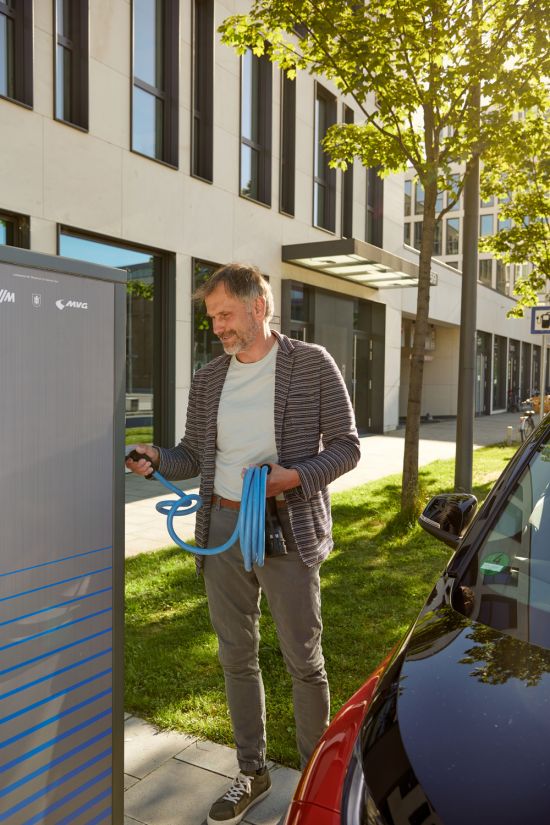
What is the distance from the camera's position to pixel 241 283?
2.61 metres

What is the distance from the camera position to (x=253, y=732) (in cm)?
284

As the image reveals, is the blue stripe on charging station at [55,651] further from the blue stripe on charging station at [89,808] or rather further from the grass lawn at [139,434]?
the grass lawn at [139,434]

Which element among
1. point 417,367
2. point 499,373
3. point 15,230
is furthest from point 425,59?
point 499,373

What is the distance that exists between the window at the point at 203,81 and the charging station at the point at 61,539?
34.7 ft

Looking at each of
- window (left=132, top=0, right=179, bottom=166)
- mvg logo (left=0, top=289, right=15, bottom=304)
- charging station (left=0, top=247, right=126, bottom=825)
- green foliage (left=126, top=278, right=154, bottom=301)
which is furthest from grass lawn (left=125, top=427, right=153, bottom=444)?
mvg logo (left=0, top=289, right=15, bottom=304)

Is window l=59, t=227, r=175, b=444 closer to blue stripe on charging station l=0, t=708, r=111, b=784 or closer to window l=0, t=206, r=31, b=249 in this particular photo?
window l=0, t=206, r=31, b=249

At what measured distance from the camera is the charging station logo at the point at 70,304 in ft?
6.90

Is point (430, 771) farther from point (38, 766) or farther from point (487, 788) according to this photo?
point (38, 766)

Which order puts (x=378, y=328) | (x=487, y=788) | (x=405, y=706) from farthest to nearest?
(x=378, y=328) → (x=405, y=706) → (x=487, y=788)

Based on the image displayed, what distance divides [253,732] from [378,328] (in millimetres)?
17623

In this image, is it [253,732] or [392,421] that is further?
[392,421]

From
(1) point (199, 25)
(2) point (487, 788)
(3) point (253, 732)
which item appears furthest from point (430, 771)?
(1) point (199, 25)

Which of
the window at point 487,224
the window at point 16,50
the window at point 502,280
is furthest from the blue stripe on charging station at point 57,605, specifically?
the window at point 487,224

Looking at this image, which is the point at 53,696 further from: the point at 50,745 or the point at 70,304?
the point at 70,304
